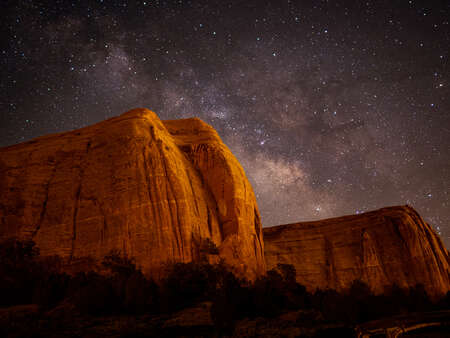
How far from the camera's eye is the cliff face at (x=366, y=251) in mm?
40344

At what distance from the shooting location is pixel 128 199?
938 inches

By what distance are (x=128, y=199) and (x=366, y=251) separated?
3250 cm

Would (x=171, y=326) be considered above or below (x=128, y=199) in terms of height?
below

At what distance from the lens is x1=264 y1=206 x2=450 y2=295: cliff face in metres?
40.3

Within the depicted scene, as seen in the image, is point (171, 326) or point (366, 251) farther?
point (366, 251)

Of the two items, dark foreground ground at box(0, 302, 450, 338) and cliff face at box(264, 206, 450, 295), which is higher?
cliff face at box(264, 206, 450, 295)

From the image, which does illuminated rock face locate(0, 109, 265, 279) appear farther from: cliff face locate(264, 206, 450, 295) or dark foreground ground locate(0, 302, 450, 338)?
cliff face locate(264, 206, 450, 295)

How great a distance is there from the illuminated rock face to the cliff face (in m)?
16.0

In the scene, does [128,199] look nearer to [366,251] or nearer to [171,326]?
[171,326]

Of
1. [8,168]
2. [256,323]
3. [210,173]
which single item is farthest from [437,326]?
[8,168]

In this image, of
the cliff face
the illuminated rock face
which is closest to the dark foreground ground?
the illuminated rock face

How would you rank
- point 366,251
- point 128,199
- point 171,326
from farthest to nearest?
point 366,251 < point 128,199 < point 171,326

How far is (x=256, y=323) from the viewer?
749 inches

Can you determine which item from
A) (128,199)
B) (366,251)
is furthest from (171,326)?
(366,251)
